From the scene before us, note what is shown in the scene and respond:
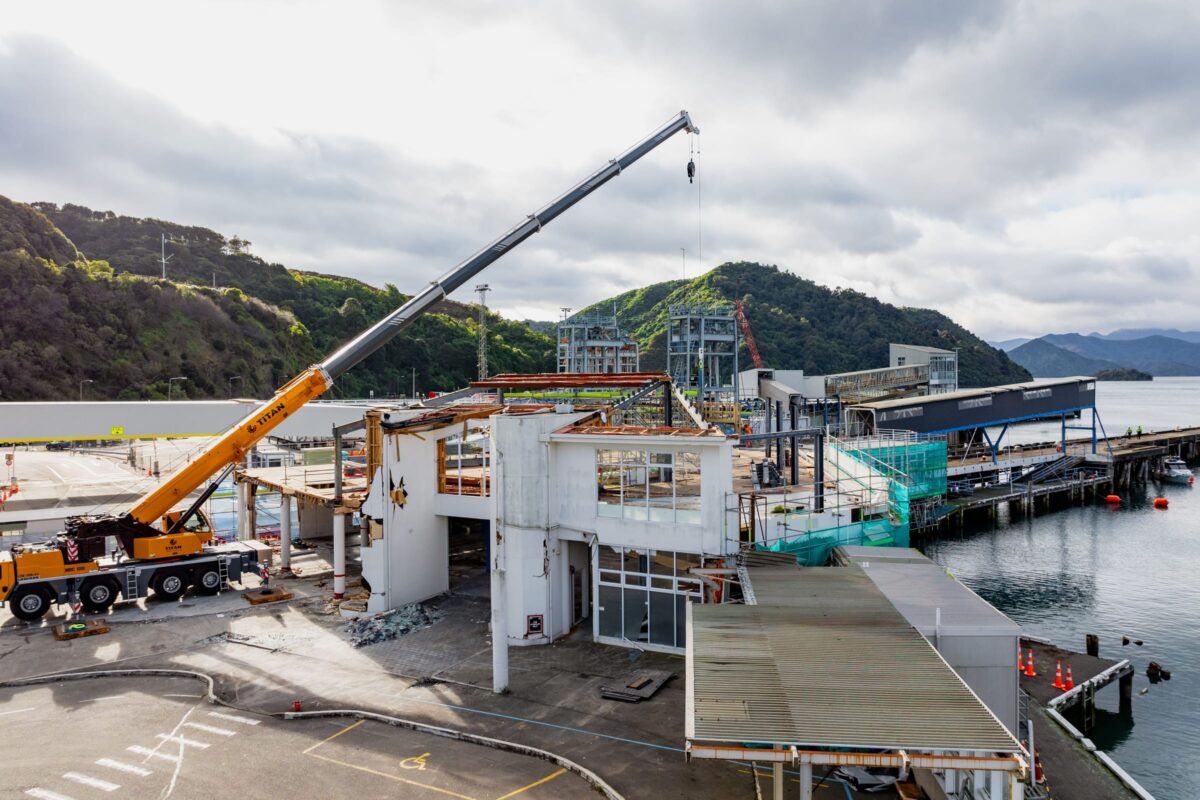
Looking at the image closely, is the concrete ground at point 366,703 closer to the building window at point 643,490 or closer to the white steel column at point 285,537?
the building window at point 643,490

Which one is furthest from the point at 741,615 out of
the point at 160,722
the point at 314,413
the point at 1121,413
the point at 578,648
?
the point at 1121,413

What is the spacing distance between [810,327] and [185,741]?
15446cm

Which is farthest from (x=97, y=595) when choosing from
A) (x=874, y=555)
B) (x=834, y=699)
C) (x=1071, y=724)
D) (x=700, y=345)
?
(x=700, y=345)

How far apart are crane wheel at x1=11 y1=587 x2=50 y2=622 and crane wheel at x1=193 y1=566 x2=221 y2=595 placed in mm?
4712

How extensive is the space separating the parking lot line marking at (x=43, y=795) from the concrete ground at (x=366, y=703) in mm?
222

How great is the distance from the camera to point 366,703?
18.0 m

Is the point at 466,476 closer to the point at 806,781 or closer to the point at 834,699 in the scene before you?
the point at 834,699

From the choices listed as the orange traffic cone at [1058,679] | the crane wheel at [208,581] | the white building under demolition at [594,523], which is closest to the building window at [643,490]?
the white building under demolition at [594,523]

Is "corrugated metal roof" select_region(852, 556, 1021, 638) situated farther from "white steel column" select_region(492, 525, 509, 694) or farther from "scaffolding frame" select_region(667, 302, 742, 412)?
"scaffolding frame" select_region(667, 302, 742, 412)

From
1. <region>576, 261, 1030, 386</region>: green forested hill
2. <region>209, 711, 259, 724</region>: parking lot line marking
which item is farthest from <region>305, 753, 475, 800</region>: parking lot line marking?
<region>576, 261, 1030, 386</region>: green forested hill

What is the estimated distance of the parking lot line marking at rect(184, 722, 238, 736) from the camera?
16500mm

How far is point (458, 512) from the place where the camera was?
88.0 feet

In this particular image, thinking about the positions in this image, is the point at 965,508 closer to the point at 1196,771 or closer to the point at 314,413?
the point at 1196,771

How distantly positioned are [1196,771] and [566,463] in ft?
63.7
